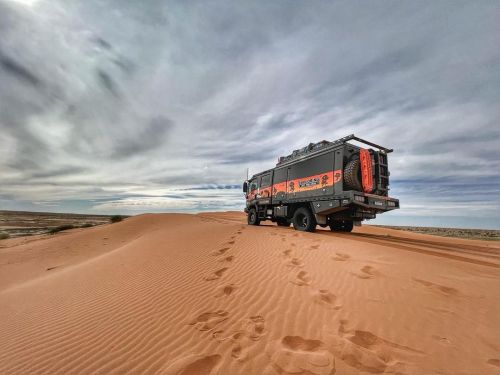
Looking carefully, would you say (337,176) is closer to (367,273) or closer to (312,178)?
(312,178)

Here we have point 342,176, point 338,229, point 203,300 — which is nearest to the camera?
point 203,300

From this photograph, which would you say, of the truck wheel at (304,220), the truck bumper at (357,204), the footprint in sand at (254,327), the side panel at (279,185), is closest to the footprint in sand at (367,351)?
the footprint in sand at (254,327)

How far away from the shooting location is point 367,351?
2.43 metres

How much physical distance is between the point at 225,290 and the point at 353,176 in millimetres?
6880

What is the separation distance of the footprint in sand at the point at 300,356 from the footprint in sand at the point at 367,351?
0.13 meters

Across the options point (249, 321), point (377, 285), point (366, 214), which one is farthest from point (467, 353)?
point (366, 214)

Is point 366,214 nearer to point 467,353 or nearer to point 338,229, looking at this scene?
point 338,229

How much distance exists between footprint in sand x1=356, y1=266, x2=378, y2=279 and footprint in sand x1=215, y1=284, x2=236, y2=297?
2.31 meters

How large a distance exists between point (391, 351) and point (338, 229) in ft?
35.4

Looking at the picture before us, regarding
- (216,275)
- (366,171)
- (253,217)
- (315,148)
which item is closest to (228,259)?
(216,275)

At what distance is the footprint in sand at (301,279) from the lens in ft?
14.0

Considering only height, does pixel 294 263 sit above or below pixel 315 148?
below

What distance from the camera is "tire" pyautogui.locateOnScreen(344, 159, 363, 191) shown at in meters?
9.14

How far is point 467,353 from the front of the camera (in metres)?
2.41
